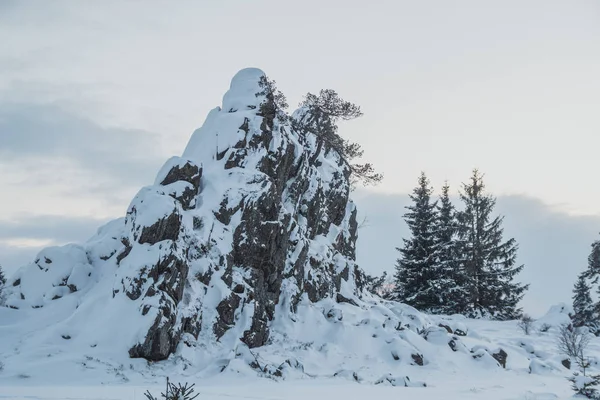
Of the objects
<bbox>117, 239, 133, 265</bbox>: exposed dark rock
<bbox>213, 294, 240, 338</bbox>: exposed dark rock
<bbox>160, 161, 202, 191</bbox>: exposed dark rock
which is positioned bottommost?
<bbox>213, 294, 240, 338</bbox>: exposed dark rock

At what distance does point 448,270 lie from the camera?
41.2 metres

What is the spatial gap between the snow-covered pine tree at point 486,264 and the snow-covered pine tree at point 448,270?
72 cm

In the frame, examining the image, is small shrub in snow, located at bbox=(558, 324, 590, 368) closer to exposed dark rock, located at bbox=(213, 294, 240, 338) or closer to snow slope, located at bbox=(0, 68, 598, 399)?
snow slope, located at bbox=(0, 68, 598, 399)

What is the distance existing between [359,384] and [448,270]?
2596 cm

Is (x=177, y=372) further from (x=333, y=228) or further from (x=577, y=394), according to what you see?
(x=333, y=228)

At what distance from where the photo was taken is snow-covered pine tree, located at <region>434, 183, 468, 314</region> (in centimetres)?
3994

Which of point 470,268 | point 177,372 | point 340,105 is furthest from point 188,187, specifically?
point 470,268

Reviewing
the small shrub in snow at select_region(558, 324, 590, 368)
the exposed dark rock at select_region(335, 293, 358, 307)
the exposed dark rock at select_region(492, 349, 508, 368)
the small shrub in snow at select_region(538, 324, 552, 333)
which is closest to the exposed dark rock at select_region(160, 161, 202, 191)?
the exposed dark rock at select_region(335, 293, 358, 307)

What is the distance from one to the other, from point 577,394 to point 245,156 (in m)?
18.3

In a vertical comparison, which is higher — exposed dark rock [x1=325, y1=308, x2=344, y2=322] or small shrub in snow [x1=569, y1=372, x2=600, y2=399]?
exposed dark rock [x1=325, y1=308, x2=344, y2=322]

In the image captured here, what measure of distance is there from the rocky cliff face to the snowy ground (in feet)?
7.81

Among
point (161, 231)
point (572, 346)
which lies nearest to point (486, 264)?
point (572, 346)

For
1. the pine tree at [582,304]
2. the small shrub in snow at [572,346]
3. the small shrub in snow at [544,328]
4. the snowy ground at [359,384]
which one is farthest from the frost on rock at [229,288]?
the pine tree at [582,304]

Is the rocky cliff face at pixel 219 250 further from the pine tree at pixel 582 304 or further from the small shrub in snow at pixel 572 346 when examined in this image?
the pine tree at pixel 582 304
